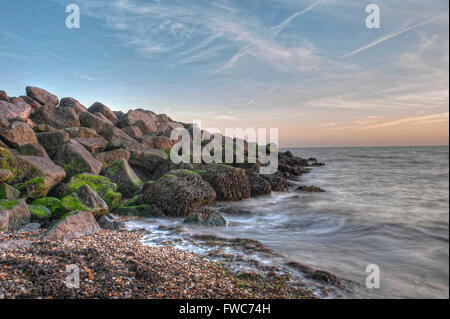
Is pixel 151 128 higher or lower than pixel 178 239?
higher

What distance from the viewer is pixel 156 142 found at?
47.3 feet

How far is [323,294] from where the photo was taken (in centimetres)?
398

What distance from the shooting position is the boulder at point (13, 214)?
545 cm

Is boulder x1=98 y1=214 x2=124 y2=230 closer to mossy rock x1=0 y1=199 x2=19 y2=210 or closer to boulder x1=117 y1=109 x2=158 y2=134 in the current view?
mossy rock x1=0 y1=199 x2=19 y2=210

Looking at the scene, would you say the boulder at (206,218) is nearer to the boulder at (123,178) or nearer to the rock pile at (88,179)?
the rock pile at (88,179)

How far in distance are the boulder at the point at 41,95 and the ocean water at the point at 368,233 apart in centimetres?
1332

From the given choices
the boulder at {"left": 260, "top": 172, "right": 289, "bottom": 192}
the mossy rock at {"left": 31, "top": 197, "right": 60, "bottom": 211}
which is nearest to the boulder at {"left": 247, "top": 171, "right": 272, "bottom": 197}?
the boulder at {"left": 260, "top": 172, "right": 289, "bottom": 192}

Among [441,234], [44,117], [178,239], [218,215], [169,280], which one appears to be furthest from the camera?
[44,117]

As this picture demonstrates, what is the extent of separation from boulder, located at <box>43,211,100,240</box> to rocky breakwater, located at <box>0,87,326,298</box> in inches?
0.6

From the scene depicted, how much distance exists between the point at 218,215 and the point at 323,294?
3.85 metres

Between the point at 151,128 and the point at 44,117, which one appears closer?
the point at 44,117

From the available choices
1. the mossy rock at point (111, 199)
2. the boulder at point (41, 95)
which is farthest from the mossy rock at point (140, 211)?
the boulder at point (41, 95)
